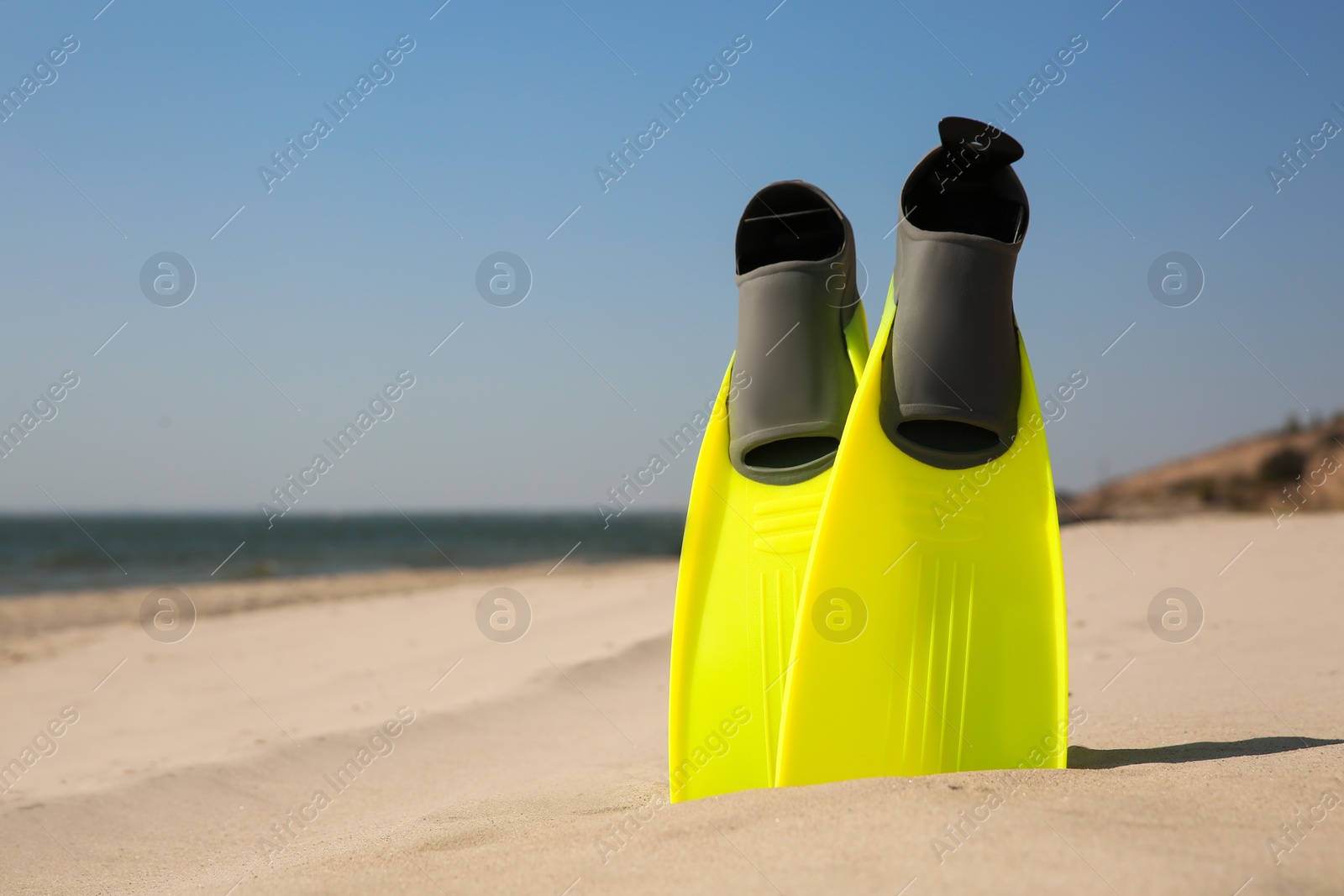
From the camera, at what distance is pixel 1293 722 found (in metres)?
3.47

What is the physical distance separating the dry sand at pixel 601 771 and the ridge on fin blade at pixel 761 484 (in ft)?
1.44

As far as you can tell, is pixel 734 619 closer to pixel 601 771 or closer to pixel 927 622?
pixel 927 622

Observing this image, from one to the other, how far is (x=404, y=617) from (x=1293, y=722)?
9.20m

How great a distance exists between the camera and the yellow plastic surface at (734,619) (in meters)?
2.92

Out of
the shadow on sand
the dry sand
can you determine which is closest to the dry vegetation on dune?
the dry sand

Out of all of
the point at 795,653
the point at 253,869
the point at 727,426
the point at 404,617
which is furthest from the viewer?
the point at 404,617

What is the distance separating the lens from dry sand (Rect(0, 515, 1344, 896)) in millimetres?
1892

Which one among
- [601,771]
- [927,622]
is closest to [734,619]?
[927,622]

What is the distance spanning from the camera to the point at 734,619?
306cm

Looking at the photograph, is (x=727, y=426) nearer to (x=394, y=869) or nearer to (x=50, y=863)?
(x=394, y=869)

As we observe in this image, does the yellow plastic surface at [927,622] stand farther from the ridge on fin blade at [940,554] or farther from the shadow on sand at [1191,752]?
the shadow on sand at [1191,752]

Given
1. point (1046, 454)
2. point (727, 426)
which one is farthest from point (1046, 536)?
point (727, 426)

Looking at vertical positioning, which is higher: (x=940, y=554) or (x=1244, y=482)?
(x=940, y=554)

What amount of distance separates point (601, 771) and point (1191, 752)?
2394 mm
